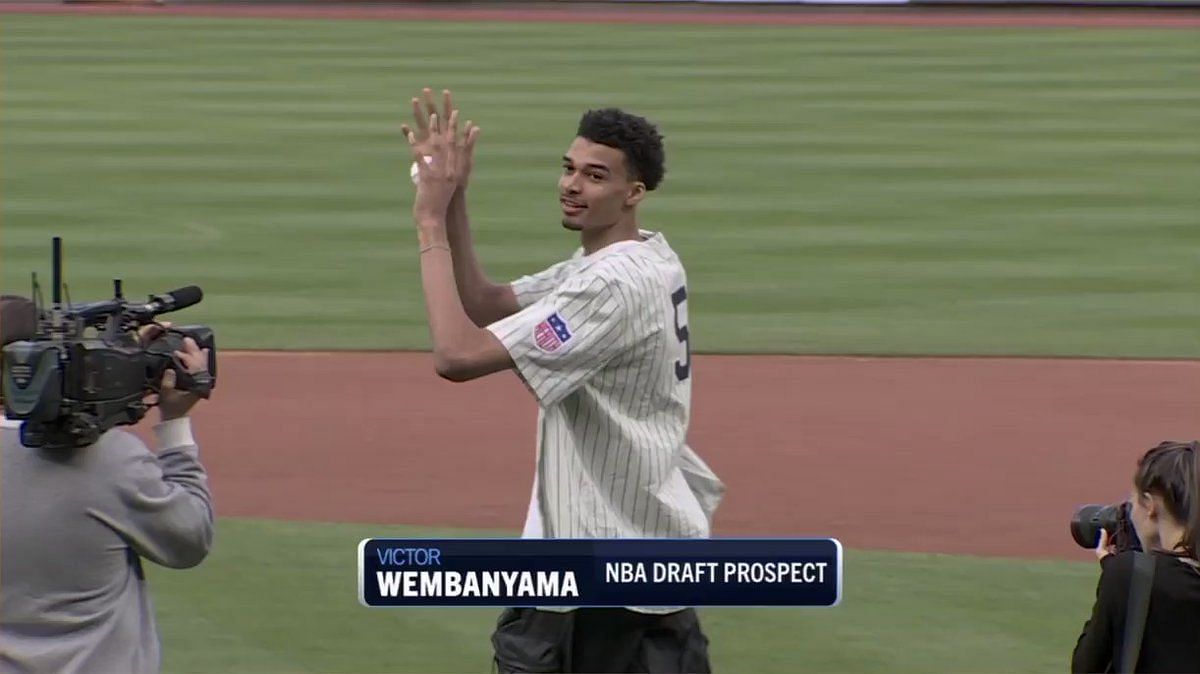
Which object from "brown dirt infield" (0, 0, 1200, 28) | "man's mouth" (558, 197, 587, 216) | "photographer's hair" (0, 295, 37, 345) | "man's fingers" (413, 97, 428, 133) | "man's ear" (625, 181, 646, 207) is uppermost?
"man's fingers" (413, 97, 428, 133)

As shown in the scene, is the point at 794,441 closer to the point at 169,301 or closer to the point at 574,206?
the point at 574,206

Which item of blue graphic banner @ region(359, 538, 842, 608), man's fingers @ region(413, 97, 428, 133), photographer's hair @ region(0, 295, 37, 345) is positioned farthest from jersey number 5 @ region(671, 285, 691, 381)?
photographer's hair @ region(0, 295, 37, 345)

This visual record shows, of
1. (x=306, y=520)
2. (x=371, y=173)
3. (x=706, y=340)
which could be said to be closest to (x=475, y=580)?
(x=306, y=520)

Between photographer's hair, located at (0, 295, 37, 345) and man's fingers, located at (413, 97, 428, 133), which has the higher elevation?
man's fingers, located at (413, 97, 428, 133)

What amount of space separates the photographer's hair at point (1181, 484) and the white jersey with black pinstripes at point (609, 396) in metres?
0.98

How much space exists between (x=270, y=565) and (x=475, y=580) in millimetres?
3652

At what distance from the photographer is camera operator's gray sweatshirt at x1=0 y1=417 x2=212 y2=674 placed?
430cm

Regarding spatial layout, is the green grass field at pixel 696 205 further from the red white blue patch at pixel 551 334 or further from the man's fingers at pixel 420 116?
the man's fingers at pixel 420 116

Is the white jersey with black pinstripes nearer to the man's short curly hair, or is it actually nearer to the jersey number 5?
the jersey number 5

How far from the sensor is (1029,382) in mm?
11875

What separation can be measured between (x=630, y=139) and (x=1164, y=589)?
1546 mm

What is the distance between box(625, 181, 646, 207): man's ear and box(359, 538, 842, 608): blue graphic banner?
0.77 meters

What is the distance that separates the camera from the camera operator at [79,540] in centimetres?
430

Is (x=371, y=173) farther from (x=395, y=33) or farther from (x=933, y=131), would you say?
(x=395, y=33)
